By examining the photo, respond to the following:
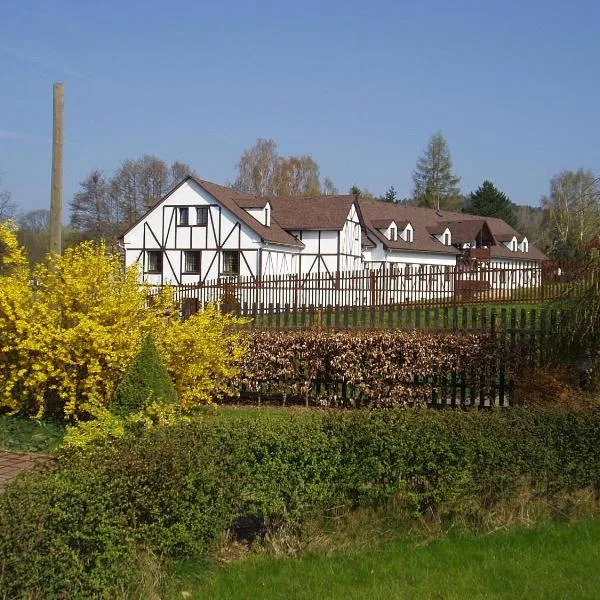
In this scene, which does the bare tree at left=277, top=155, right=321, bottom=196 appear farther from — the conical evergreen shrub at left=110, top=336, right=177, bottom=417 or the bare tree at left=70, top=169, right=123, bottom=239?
the conical evergreen shrub at left=110, top=336, right=177, bottom=417

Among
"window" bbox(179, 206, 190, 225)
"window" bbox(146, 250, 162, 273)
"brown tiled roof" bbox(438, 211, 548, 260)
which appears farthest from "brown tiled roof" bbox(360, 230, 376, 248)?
"brown tiled roof" bbox(438, 211, 548, 260)

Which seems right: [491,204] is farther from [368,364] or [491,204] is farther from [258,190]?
[368,364]

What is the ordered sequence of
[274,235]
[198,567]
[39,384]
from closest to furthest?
[198,567]
[39,384]
[274,235]

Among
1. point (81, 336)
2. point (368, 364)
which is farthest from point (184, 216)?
point (81, 336)

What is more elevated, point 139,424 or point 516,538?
point 139,424

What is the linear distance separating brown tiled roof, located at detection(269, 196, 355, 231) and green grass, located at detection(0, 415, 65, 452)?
100 feet

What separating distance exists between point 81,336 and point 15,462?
1.65m

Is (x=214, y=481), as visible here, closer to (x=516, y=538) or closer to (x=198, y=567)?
(x=198, y=567)

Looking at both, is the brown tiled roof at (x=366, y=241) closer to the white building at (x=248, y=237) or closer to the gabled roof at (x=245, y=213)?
the white building at (x=248, y=237)

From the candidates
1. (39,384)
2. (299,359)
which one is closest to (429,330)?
(299,359)

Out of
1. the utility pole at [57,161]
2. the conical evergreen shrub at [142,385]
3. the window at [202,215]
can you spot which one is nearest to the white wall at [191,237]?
the window at [202,215]

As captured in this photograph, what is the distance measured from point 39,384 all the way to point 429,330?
5433 millimetres

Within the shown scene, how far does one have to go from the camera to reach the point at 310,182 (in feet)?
228

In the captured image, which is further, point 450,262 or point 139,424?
point 450,262
